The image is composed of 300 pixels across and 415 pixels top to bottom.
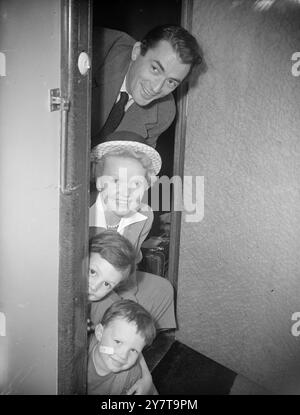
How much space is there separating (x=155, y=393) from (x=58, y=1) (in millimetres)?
1274

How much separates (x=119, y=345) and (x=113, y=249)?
0.32 m

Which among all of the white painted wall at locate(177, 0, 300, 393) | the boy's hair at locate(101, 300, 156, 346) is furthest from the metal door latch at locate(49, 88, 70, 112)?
the white painted wall at locate(177, 0, 300, 393)

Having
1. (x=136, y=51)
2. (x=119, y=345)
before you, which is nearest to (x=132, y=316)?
(x=119, y=345)

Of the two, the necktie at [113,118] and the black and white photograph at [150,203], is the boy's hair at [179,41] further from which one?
the necktie at [113,118]

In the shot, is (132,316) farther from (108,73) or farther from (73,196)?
(108,73)

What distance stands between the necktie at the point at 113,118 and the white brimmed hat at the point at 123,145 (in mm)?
36

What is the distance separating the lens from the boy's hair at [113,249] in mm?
1243

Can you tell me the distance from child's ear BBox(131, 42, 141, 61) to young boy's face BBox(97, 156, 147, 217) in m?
0.41

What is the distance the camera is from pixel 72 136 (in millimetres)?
921

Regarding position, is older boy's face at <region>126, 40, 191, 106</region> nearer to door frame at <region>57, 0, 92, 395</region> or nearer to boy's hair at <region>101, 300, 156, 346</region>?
door frame at <region>57, 0, 92, 395</region>

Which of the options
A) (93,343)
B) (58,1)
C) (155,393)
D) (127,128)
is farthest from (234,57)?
(155,393)

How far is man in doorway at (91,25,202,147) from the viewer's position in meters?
1.35

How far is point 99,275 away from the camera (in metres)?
1.24

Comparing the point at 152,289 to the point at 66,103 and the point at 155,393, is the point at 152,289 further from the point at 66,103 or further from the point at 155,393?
the point at 66,103
